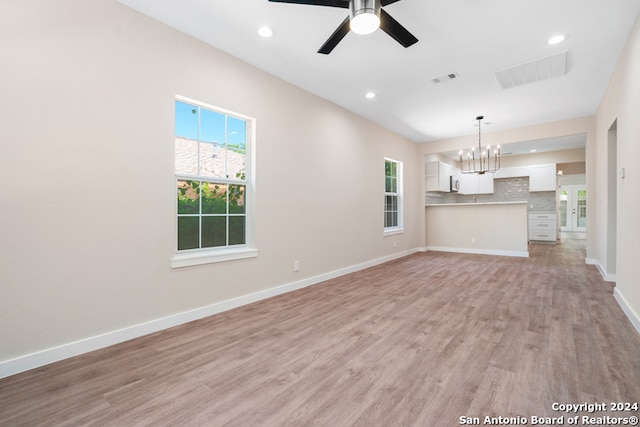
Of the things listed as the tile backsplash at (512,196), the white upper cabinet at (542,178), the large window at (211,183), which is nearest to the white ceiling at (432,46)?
the large window at (211,183)

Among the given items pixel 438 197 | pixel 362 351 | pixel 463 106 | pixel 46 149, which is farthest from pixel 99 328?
pixel 438 197

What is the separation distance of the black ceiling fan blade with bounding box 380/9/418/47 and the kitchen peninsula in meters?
5.47

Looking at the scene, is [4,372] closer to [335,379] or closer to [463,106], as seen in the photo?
[335,379]

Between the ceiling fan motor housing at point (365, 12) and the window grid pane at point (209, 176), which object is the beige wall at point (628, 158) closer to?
the ceiling fan motor housing at point (365, 12)

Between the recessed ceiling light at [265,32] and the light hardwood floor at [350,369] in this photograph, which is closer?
the light hardwood floor at [350,369]

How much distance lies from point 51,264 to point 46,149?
81 cm

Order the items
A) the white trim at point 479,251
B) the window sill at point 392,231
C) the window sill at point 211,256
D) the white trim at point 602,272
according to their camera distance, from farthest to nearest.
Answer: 1. the white trim at point 479,251
2. the window sill at point 392,231
3. the white trim at point 602,272
4. the window sill at point 211,256

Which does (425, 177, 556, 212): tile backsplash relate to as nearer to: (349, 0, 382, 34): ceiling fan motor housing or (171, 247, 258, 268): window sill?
(171, 247, 258, 268): window sill

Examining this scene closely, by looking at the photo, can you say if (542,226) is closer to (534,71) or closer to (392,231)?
(392,231)

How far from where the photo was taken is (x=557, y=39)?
2951mm

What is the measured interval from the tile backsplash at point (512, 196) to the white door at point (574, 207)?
4.64 meters

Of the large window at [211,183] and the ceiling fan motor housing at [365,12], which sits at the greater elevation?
the ceiling fan motor housing at [365,12]

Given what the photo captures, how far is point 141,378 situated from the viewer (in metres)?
1.84

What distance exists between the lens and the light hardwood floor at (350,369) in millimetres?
Result: 1524
